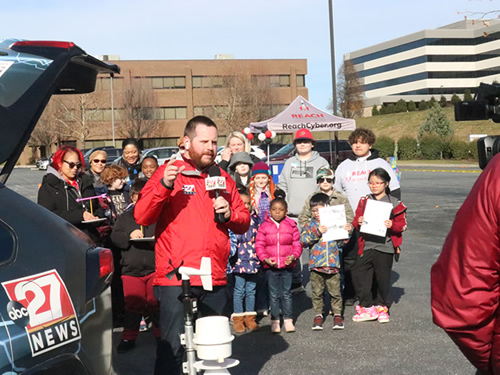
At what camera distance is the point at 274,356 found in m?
6.25

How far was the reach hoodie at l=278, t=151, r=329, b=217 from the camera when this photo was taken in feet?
27.7

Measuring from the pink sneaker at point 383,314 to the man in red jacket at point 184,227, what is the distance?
10.8ft

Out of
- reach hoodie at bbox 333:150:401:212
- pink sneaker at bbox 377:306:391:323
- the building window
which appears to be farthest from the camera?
the building window

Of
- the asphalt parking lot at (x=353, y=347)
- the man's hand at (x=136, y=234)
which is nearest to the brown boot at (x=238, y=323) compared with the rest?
the asphalt parking lot at (x=353, y=347)

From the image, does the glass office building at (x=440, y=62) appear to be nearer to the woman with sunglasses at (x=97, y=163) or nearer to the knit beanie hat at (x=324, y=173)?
the knit beanie hat at (x=324, y=173)

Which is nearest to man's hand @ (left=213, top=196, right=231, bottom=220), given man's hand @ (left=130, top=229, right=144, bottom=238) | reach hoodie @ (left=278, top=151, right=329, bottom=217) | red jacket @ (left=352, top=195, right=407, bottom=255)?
man's hand @ (left=130, top=229, right=144, bottom=238)

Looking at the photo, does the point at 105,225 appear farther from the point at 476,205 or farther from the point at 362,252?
the point at 476,205

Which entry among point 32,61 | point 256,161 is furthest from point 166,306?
point 256,161

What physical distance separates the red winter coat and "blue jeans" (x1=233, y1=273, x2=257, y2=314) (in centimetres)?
31

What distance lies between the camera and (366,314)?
744cm

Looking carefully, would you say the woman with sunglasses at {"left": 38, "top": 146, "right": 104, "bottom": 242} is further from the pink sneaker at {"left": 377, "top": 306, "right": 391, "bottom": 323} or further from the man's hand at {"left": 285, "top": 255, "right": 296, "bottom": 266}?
the pink sneaker at {"left": 377, "top": 306, "right": 391, "bottom": 323}

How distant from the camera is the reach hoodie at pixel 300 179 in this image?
845cm

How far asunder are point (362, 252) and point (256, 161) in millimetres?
2321

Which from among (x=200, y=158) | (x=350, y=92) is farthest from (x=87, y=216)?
(x=350, y=92)
